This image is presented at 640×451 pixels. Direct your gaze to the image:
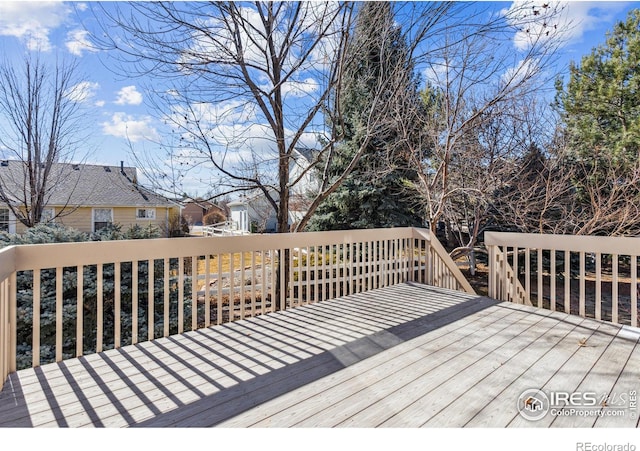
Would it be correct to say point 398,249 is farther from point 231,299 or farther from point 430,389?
point 430,389

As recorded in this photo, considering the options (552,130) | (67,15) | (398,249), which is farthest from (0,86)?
(552,130)

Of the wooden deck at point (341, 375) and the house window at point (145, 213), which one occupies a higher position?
the house window at point (145, 213)

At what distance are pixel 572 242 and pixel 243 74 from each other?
4.57 metres

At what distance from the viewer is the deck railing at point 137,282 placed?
2424 millimetres

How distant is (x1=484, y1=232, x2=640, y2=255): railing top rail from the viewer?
3.16 meters

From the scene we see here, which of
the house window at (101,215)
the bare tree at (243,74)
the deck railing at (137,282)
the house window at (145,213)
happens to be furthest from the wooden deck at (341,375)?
the house window at (101,215)

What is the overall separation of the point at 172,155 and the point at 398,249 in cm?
356

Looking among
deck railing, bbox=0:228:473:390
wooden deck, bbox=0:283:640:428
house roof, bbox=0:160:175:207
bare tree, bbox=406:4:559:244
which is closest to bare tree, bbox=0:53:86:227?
house roof, bbox=0:160:175:207

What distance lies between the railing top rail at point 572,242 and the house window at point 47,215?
269 inches

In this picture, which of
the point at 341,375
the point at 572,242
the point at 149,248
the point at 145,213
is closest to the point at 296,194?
the point at 149,248

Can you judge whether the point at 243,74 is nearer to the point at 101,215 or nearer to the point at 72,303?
the point at 72,303

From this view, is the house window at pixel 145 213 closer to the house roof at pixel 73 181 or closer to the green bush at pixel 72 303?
the house roof at pixel 73 181
